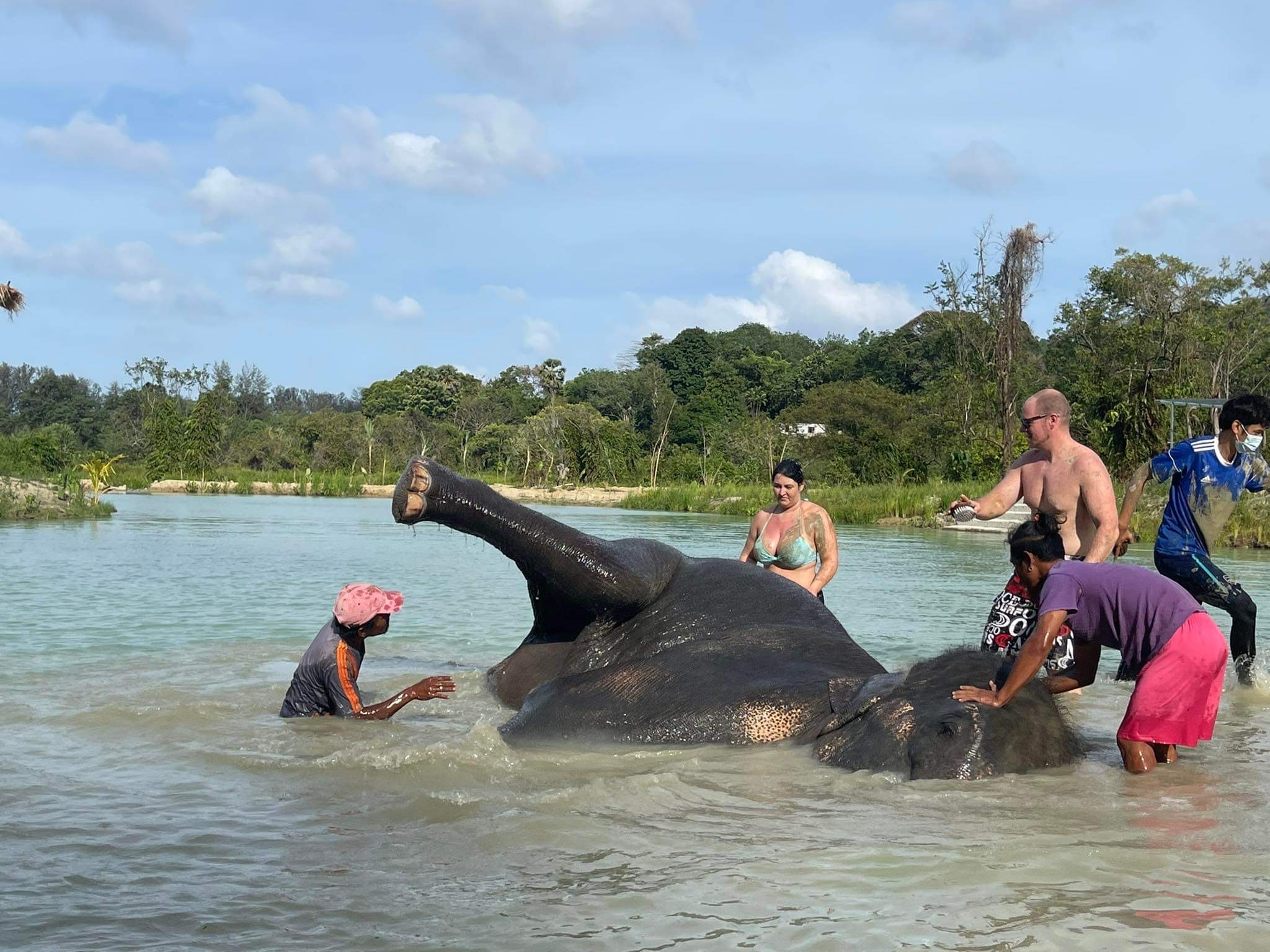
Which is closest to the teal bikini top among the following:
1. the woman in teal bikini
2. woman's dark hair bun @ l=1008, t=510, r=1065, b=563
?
the woman in teal bikini

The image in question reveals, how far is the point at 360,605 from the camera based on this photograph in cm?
592

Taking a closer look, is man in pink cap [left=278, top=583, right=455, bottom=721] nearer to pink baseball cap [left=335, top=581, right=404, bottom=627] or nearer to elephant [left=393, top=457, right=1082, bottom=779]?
pink baseball cap [left=335, top=581, right=404, bottom=627]

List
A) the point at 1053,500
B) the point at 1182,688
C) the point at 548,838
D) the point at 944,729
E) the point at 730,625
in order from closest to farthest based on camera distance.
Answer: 1. the point at 548,838
2. the point at 944,729
3. the point at 1182,688
4. the point at 730,625
5. the point at 1053,500

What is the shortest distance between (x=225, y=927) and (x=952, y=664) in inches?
100

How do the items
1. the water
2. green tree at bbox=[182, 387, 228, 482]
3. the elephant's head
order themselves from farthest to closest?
green tree at bbox=[182, 387, 228, 482] → the elephant's head → the water

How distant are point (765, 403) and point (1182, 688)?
63.2 m

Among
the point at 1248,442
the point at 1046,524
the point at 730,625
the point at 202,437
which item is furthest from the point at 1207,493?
the point at 202,437

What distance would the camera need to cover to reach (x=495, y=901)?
131 inches

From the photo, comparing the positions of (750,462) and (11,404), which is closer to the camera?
(750,462)

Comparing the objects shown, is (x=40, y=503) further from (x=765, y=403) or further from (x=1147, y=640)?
(x=765, y=403)

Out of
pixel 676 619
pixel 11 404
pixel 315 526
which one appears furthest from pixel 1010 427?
pixel 11 404

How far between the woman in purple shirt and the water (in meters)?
0.19

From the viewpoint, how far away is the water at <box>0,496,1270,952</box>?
3.12 metres

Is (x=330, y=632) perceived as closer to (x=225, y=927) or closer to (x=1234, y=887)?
(x=225, y=927)
